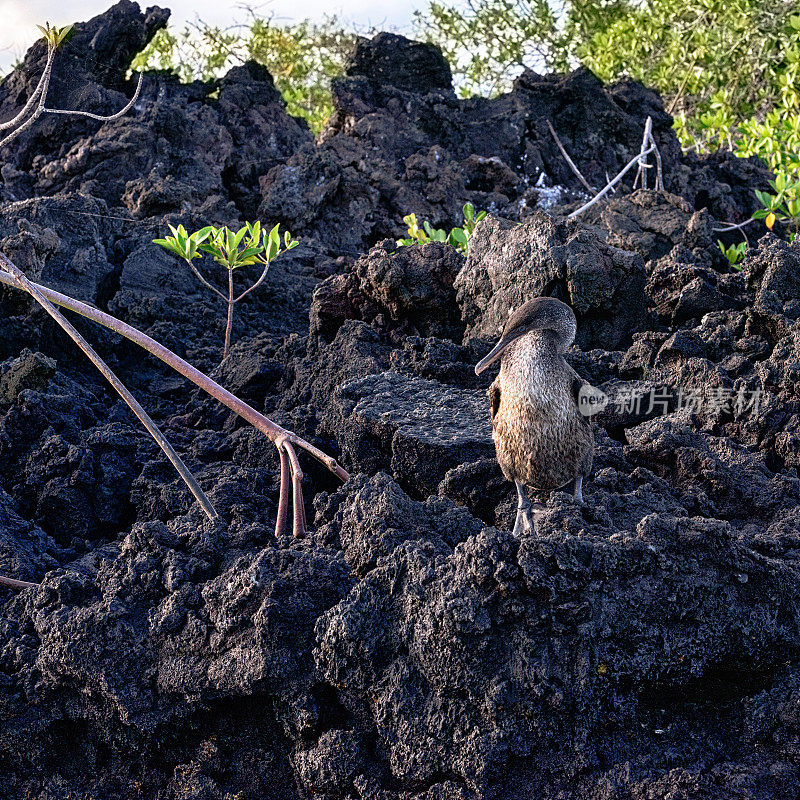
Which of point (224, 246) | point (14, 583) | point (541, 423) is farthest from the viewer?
point (224, 246)

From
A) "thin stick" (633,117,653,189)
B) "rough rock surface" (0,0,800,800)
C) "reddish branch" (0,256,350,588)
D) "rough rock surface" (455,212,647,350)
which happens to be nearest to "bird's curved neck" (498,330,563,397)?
"rough rock surface" (0,0,800,800)

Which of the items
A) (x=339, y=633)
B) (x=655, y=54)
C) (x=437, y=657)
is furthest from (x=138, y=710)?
(x=655, y=54)

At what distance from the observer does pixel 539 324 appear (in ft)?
11.8

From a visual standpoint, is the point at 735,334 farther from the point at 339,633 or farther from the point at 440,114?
the point at 440,114

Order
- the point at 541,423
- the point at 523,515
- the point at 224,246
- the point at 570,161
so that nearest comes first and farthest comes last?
the point at 523,515
the point at 541,423
the point at 224,246
the point at 570,161

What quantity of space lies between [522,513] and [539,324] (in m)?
0.79

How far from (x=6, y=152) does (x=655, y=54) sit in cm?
902

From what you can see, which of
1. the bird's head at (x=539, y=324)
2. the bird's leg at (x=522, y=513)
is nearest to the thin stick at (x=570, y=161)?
the bird's head at (x=539, y=324)

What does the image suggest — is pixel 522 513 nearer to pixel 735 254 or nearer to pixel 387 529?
pixel 387 529

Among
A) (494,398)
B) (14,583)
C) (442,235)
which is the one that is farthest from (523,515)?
(442,235)

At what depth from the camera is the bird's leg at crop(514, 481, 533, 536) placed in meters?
3.23

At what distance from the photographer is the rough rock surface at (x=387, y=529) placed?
2404 millimetres

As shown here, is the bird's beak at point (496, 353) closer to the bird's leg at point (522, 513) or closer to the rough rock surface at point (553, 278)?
the bird's leg at point (522, 513)

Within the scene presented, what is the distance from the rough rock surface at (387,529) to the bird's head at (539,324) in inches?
15.4
